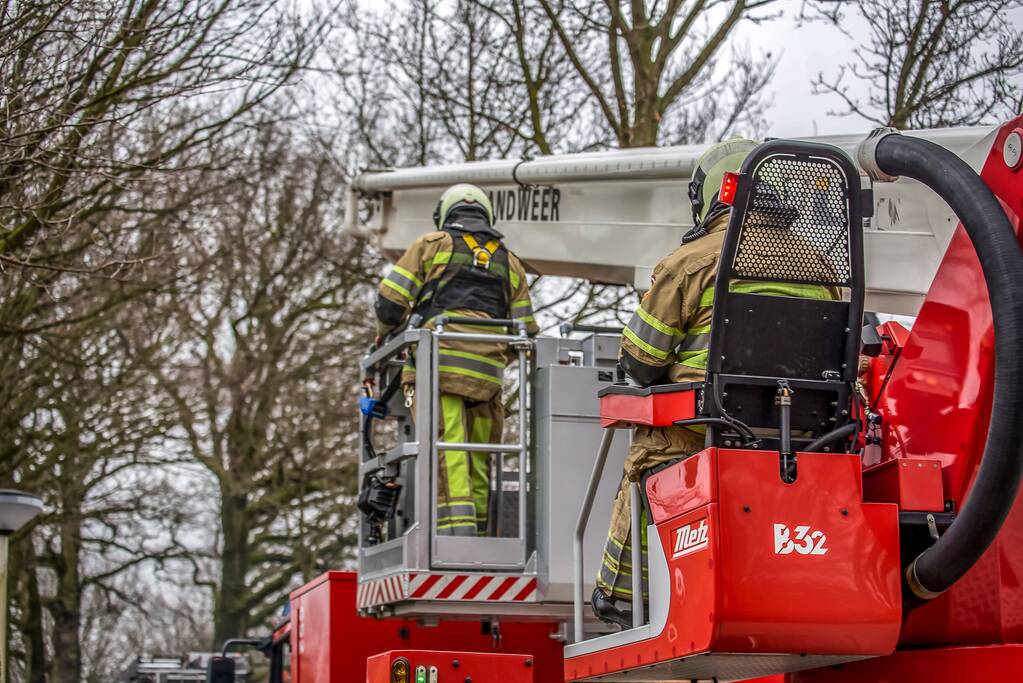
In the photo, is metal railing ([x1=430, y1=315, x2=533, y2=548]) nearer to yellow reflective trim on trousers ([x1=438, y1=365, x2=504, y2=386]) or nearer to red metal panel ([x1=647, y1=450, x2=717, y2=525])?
Result: yellow reflective trim on trousers ([x1=438, y1=365, x2=504, y2=386])

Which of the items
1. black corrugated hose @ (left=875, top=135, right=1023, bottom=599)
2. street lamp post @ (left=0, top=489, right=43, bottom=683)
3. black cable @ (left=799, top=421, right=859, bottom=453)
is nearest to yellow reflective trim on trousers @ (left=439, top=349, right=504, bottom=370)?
black cable @ (left=799, top=421, right=859, bottom=453)

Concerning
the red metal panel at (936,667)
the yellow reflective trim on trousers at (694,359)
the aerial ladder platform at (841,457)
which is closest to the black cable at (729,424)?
the aerial ladder platform at (841,457)

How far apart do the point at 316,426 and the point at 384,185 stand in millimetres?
9684

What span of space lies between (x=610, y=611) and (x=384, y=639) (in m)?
2.39

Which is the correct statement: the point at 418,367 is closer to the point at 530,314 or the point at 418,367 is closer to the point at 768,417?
the point at 530,314

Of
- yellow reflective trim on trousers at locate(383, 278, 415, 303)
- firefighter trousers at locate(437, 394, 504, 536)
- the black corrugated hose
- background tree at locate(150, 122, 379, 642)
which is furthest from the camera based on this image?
background tree at locate(150, 122, 379, 642)

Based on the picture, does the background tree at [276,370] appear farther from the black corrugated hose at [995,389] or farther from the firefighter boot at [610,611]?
the black corrugated hose at [995,389]

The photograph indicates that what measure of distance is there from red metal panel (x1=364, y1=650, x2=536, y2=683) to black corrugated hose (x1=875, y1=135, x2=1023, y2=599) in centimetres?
220

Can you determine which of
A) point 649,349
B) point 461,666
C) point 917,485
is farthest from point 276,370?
point 917,485

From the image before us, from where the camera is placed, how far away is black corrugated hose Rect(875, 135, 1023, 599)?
3391mm

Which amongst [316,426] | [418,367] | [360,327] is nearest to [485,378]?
[418,367]

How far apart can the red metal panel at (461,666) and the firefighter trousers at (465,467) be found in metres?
0.75

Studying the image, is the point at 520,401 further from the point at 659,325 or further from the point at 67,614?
the point at 67,614

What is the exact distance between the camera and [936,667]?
3.76 m
